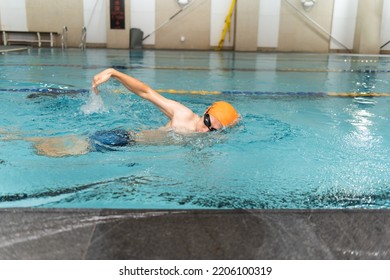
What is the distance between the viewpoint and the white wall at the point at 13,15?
A: 58.0 feet

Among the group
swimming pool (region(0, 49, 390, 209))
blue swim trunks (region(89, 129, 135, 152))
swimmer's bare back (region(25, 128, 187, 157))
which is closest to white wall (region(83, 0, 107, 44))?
swimming pool (region(0, 49, 390, 209))

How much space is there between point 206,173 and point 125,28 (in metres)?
16.1

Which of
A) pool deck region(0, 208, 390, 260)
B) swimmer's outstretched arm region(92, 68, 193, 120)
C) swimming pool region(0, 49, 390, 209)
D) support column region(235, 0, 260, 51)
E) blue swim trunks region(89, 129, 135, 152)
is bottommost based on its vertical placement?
swimming pool region(0, 49, 390, 209)

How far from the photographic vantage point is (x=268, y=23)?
18.1m

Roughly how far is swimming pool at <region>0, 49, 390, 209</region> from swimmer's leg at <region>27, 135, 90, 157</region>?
0.28 feet

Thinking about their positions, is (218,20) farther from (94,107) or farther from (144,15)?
(94,107)

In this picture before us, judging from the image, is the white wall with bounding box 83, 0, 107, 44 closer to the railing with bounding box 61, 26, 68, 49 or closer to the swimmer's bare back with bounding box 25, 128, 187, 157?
the railing with bounding box 61, 26, 68, 49

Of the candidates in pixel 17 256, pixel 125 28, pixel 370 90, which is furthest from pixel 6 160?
pixel 125 28

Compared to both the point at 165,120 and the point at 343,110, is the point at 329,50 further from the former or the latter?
the point at 165,120

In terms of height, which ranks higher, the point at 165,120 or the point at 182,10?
the point at 182,10

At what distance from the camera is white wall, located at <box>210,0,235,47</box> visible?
17922 mm

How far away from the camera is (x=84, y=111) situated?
4.86m

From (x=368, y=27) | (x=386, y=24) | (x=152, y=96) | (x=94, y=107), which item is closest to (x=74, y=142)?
(x=152, y=96)
